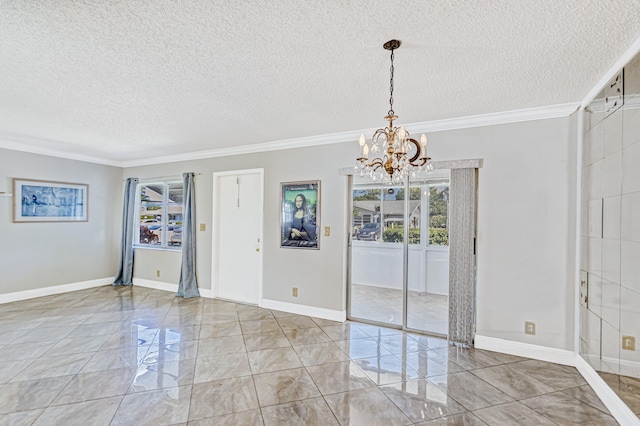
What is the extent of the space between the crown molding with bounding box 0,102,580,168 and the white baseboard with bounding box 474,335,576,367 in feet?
7.54

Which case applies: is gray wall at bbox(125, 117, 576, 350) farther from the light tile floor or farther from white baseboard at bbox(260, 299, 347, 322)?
white baseboard at bbox(260, 299, 347, 322)

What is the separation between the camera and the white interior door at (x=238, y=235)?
481cm

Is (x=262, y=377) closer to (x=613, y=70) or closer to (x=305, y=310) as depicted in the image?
(x=305, y=310)

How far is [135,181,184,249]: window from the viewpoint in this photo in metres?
5.67

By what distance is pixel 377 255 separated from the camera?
401 centimetres

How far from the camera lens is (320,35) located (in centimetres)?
184

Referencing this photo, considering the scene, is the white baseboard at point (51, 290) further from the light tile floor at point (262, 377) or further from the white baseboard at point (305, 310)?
the white baseboard at point (305, 310)

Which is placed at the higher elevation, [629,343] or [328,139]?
[328,139]

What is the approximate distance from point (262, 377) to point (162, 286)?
3.83 meters

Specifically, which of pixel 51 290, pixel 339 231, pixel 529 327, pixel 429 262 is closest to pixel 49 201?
pixel 51 290

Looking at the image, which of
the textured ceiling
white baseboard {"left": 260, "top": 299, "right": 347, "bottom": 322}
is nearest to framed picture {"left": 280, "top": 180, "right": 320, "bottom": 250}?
white baseboard {"left": 260, "top": 299, "right": 347, "bottom": 322}

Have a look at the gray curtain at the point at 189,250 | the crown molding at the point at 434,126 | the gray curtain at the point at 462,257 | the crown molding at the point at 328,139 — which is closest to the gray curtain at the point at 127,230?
the crown molding at the point at 328,139

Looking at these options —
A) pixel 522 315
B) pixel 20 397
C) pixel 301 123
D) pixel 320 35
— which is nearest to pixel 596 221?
pixel 522 315

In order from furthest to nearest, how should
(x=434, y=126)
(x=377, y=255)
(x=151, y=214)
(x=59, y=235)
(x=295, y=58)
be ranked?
1. (x=151, y=214)
2. (x=59, y=235)
3. (x=377, y=255)
4. (x=434, y=126)
5. (x=295, y=58)
